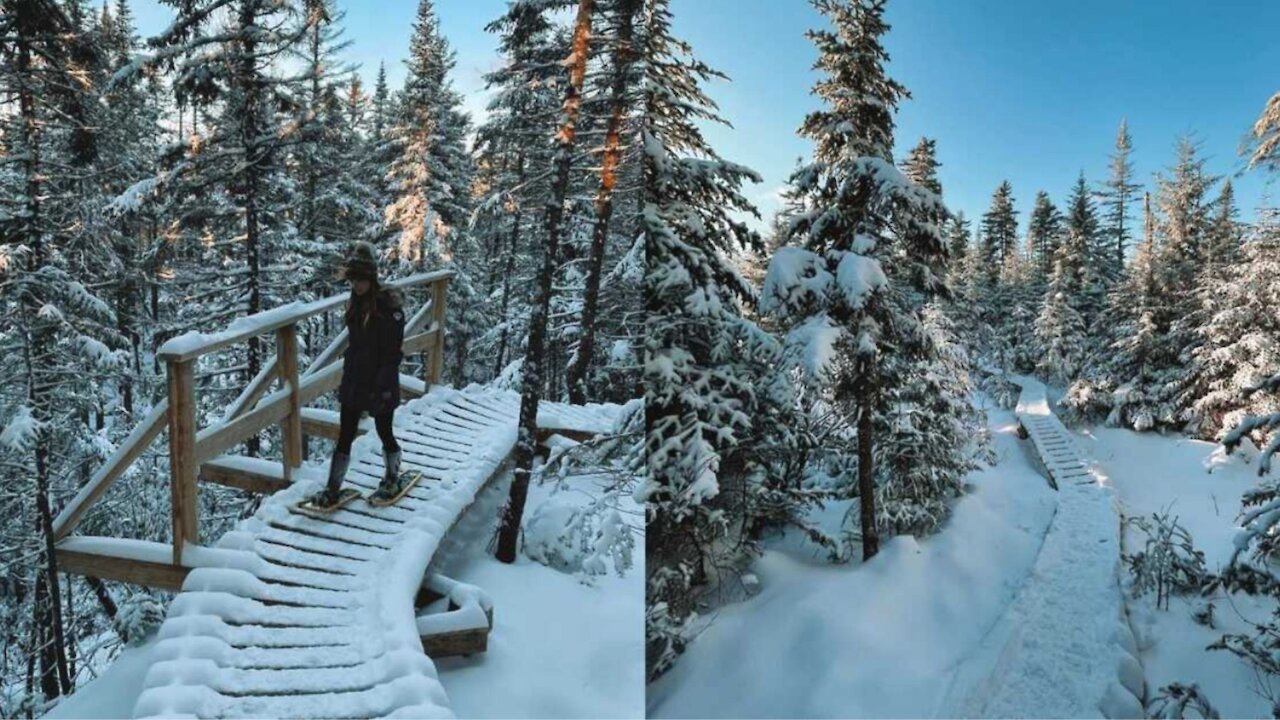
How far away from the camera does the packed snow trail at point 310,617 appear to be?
10.4ft

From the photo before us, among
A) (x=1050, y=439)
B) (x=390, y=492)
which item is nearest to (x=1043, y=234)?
(x=1050, y=439)

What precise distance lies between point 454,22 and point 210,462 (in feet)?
13.7

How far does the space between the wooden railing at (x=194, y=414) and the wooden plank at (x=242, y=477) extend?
0.38 ft

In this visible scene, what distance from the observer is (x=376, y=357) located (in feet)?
16.5

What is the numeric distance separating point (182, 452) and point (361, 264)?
62.1 inches

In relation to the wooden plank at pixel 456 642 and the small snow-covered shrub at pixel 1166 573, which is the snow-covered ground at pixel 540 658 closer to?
the wooden plank at pixel 456 642

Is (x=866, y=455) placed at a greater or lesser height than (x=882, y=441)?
greater

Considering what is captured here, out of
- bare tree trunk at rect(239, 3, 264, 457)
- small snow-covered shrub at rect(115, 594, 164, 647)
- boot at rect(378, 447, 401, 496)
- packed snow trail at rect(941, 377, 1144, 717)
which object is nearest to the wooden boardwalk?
packed snow trail at rect(941, 377, 1144, 717)

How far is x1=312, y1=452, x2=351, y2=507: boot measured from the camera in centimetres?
510

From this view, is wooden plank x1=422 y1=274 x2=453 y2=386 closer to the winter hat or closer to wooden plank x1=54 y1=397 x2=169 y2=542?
the winter hat

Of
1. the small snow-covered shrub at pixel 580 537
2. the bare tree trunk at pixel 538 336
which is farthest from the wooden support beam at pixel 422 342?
the small snow-covered shrub at pixel 580 537

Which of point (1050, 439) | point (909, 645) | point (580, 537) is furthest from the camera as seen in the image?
point (1050, 439)

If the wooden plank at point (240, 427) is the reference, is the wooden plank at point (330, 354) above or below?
above

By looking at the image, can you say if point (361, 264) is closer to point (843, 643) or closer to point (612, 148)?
point (612, 148)
